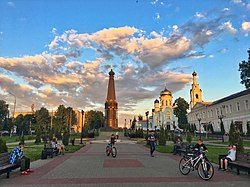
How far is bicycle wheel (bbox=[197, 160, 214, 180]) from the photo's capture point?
28.8ft

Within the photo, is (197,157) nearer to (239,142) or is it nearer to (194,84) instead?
(239,142)

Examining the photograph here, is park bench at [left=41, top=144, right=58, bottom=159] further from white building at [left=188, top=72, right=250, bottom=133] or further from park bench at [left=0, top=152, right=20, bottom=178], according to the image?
white building at [left=188, top=72, right=250, bottom=133]

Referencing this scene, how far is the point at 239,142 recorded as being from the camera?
1216 centimetres

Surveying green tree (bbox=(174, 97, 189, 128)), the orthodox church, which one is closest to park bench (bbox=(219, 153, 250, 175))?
green tree (bbox=(174, 97, 189, 128))

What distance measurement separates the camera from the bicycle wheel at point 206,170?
878 centimetres

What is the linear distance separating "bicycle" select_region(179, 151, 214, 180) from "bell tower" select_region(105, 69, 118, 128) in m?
55.4

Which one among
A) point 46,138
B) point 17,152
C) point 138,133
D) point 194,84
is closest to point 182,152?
point 17,152

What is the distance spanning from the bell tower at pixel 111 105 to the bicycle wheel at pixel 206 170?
2217 inches

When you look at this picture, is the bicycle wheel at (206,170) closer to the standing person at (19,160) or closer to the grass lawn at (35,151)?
the standing person at (19,160)

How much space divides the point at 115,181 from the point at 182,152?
10350 millimetres

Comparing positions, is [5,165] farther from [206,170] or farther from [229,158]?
[229,158]

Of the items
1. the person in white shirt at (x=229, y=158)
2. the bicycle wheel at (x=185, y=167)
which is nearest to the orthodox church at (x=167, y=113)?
the person in white shirt at (x=229, y=158)

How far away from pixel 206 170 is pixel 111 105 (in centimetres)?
5660

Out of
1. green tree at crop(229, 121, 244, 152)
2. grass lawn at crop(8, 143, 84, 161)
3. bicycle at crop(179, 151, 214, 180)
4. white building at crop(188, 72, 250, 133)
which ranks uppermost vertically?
white building at crop(188, 72, 250, 133)
